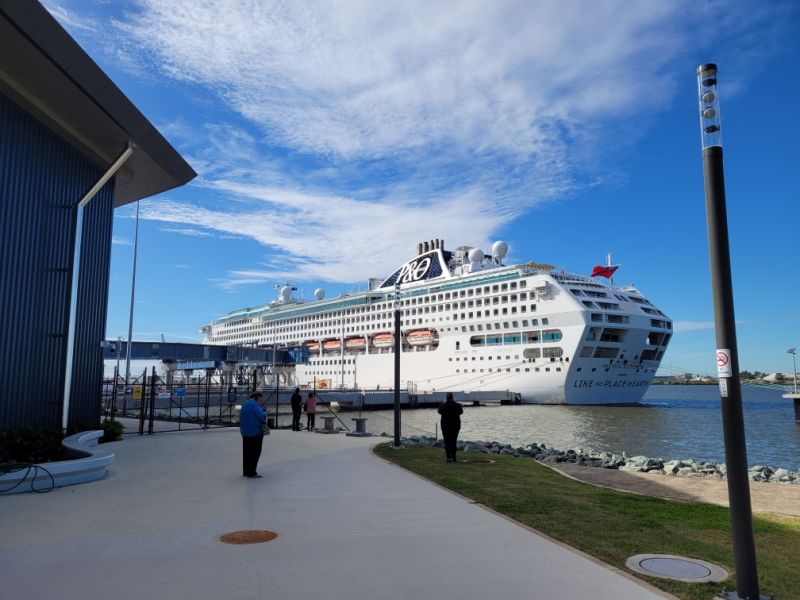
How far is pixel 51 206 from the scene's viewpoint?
41.6 feet

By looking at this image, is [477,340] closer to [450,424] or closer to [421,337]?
[421,337]

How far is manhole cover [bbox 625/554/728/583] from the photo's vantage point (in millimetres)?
4910

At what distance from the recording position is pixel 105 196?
15266 mm

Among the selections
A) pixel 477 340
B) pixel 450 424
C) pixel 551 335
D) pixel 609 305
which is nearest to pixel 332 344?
pixel 477 340

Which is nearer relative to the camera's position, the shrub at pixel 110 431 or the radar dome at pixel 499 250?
the shrub at pixel 110 431

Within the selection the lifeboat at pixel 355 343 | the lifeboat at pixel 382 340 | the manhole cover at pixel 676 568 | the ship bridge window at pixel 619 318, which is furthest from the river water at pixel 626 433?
the lifeboat at pixel 355 343

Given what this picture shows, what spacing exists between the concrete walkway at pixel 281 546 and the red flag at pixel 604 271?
1911 inches

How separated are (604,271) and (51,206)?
49.6 meters

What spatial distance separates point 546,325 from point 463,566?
152 feet

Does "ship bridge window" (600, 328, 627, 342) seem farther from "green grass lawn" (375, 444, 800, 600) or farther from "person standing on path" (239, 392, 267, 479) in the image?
"person standing on path" (239, 392, 267, 479)

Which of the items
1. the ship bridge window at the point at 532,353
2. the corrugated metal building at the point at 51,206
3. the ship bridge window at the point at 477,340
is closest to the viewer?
the corrugated metal building at the point at 51,206

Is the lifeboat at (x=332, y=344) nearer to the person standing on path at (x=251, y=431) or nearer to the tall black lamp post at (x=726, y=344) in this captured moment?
the person standing on path at (x=251, y=431)

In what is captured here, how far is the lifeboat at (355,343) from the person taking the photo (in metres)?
69.1

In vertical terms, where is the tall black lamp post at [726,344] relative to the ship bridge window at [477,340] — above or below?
below
